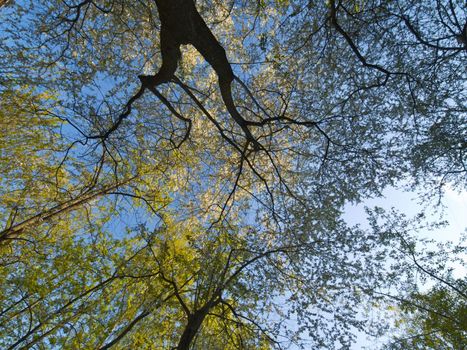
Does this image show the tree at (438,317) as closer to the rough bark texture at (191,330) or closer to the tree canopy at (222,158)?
the tree canopy at (222,158)

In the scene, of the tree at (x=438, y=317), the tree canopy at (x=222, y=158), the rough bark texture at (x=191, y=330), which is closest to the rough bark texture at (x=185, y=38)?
the tree canopy at (x=222, y=158)

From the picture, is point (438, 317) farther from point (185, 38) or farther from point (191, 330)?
point (185, 38)

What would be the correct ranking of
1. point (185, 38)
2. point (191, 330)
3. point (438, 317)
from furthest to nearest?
point (438, 317) < point (191, 330) < point (185, 38)

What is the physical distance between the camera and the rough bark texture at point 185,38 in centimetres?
372

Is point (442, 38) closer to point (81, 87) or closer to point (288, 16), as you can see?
point (288, 16)

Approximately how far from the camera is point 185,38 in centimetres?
398

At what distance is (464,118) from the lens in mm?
5480

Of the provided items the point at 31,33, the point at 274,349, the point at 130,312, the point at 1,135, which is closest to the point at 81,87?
the point at 31,33

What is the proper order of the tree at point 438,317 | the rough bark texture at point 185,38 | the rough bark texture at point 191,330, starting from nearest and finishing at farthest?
the rough bark texture at point 185,38, the rough bark texture at point 191,330, the tree at point 438,317

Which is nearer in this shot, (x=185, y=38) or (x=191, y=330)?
(x=185, y=38)

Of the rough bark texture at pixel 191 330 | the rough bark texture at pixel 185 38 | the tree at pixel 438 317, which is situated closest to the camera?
the rough bark texture at pixel 185 38

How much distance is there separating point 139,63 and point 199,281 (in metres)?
5.05

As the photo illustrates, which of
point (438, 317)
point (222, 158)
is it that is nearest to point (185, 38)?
point (222, 158)

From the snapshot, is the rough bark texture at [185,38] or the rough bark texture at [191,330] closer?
the rough bark texture at [185,38]
